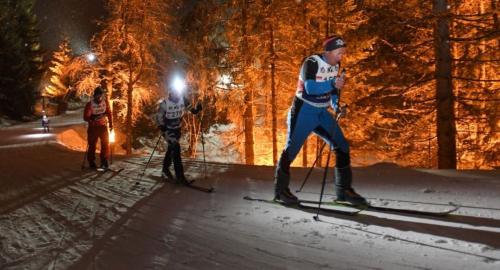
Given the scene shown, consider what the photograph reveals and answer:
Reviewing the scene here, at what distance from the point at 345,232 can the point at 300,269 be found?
1.23 m

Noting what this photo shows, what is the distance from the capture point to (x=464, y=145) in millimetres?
18125

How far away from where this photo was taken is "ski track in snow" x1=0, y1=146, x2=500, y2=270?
458 cm

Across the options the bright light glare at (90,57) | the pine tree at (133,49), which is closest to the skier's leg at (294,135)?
the pine tree at (133,49)

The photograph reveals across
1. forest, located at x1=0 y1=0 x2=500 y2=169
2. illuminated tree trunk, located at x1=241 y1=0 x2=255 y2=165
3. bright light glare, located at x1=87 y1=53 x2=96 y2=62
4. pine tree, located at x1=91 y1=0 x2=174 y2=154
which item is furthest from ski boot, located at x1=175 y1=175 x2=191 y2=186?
bright light glare, located at x1=87 y1=53 x2=96 y2=62

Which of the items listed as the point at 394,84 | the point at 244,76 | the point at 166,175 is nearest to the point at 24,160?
the point at 166,175

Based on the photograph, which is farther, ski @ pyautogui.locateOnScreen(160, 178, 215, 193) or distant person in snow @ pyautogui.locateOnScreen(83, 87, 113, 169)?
distant person in snow @ pyautogui.locateOnScreen(83, 87, 113, 169)

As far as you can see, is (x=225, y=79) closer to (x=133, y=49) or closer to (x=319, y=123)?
(x=133, y=49)

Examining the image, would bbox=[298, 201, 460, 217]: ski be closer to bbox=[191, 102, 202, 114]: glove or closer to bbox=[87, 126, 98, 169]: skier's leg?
bbox=[191, 102, 202, 114]: glove

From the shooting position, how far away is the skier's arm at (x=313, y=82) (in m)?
6.36

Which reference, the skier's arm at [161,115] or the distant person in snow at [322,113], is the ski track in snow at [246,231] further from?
the skier's arm at [161,115]

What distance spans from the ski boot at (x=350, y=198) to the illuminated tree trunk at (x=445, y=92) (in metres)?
7.54

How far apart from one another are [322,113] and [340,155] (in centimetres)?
63

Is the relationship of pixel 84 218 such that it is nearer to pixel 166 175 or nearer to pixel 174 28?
pixel 166 175

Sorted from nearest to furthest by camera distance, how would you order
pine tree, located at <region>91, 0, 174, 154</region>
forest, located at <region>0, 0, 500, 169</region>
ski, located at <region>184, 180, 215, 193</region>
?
ski, located at <region>184, 180, 215, 193</region> → forest, located at <region>0, 0, 500, 169</region> → pine tree, located at <region>91, 0, 174, 154</region>
